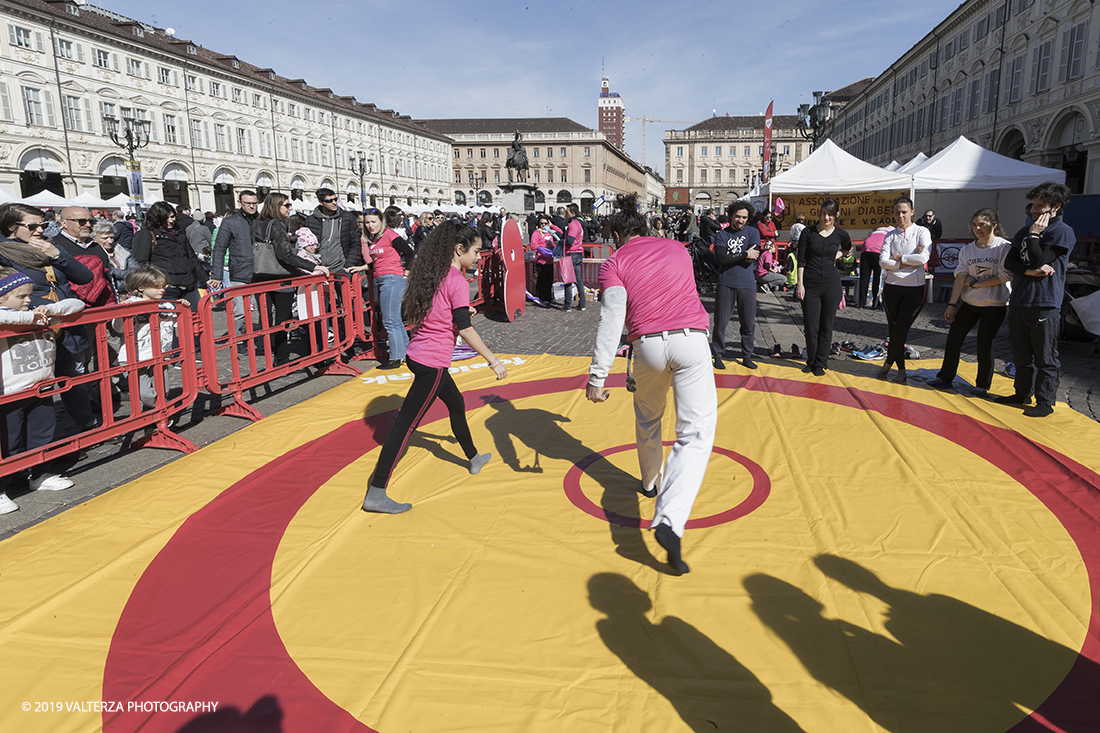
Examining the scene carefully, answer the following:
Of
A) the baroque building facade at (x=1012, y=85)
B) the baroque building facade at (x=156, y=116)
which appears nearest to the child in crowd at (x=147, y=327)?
the baroque building facade at (x=156, y=116)

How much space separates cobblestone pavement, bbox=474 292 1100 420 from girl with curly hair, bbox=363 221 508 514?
4.89m

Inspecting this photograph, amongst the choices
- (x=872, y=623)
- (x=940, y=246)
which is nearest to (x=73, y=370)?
(x=872, y=623)

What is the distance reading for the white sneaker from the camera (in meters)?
4.56

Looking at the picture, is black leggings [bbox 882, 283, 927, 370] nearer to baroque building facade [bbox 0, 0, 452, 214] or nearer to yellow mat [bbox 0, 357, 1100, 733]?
yellow mat [bbox 0, 357, 1100, 733]

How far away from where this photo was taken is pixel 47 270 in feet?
16.2

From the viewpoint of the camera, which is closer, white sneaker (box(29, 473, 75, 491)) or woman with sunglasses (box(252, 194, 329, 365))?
white sneaker (box(29, 473, 75, 491))

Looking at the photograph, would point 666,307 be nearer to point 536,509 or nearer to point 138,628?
point 536,509

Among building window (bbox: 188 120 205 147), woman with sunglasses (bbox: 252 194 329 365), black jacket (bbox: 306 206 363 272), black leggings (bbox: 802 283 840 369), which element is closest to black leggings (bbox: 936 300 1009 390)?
black leggings (bbox: 802 283 840 369)

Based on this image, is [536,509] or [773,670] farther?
[536,509]

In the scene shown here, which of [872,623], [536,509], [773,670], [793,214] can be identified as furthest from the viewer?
[793,214]

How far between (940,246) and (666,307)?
499 inches

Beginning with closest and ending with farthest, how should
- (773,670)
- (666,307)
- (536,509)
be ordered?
(773,670) → (666,307) → (536,509)

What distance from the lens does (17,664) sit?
106 inches

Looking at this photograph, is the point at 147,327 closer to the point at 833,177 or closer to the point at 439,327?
the point at 439,327
